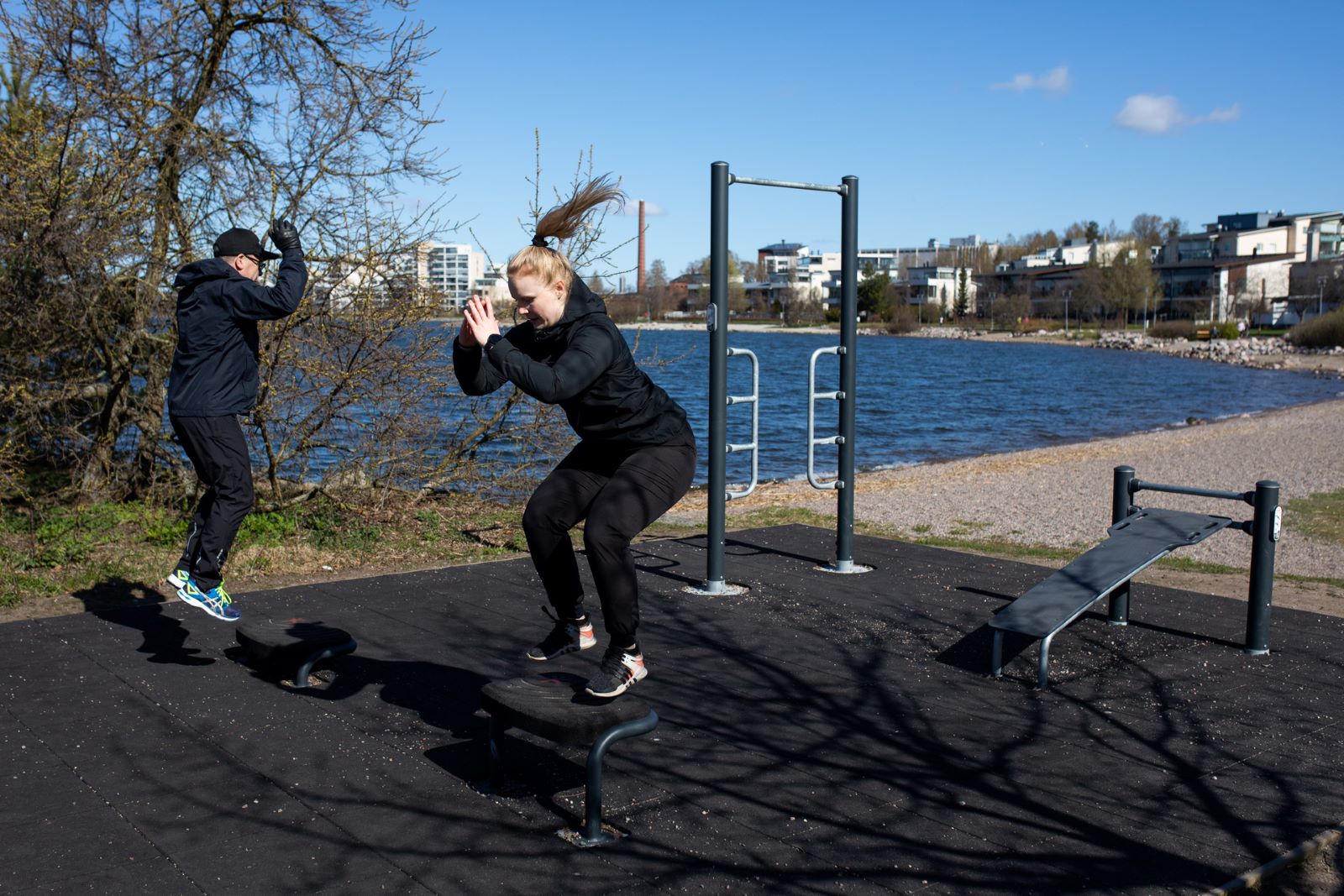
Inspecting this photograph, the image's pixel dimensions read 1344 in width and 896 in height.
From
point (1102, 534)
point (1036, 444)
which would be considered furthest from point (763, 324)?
point (1102, 534)

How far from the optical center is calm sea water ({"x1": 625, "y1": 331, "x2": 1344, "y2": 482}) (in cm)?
2586

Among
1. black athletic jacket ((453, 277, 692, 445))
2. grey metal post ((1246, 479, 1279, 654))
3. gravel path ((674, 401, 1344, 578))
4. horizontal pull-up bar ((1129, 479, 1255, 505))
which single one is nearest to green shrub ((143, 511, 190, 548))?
black athletic jacket ((453, 277, 692, 445))

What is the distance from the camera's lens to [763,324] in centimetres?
14525

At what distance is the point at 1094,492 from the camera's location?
49.4 feet

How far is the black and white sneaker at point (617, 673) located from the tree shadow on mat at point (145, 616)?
2473 millimetres

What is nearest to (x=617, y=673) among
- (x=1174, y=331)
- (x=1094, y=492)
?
(x=1094, y=492)

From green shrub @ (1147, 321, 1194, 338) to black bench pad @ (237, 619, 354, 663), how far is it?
103 m

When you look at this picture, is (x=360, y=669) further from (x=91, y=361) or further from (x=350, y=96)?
(x=350, y=96)

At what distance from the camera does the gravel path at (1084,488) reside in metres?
11.2

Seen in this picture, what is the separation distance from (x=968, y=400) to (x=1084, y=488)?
29297 mm

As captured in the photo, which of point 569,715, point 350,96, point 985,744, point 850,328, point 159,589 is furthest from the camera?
point 350,96

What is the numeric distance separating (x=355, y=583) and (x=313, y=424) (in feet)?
6.52

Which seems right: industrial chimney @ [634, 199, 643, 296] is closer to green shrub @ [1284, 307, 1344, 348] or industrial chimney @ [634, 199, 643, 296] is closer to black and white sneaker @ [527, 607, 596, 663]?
black and white sneaker @ [527, 607, 596, 663]

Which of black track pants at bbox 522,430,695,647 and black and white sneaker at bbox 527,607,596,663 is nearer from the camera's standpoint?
black track pants at bbox 522,430,695,647
